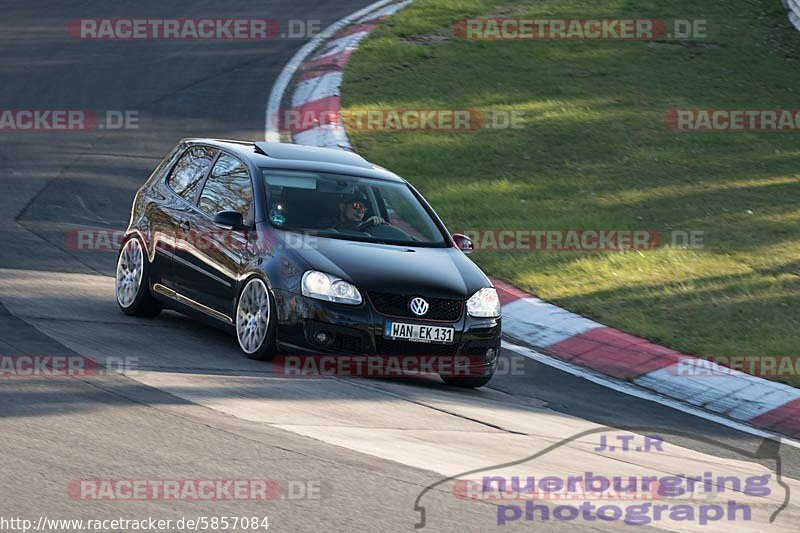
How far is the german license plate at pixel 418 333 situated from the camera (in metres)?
9.38

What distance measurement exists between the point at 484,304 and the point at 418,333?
676mm

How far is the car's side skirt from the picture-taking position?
10141mm

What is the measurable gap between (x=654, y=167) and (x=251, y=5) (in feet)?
44.0

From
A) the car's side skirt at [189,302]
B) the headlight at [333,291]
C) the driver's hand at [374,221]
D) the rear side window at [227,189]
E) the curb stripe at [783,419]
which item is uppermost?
the rear side window at [227,189]

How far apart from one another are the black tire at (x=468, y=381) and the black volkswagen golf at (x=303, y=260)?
0.01 m

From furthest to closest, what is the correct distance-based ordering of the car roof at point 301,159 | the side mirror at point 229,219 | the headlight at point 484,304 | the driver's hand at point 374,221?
the car roof at point 301,159
the driver's hand at point 374,221
the side mirror at point 229,219
the headlight at point 484,304

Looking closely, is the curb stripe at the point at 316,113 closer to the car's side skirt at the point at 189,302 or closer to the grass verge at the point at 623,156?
the grass verge at the point at 623,156

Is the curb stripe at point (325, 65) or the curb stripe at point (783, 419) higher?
the curb stripe at point (325, 65)

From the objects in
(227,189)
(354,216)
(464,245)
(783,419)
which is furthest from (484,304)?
(783,419)

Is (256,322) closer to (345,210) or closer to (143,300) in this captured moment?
(345,210)

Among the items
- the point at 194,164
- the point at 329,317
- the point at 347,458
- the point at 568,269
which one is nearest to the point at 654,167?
the point at 568,269

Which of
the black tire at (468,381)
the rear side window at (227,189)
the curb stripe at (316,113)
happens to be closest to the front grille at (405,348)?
the black tire at (468,381)

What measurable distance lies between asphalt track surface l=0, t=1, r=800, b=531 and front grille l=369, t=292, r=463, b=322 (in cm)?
54

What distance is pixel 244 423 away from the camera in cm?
757
